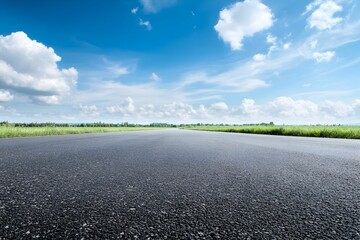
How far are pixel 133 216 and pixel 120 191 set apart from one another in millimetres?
944

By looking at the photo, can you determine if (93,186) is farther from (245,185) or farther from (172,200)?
(245,185)

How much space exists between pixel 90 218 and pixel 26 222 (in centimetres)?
53

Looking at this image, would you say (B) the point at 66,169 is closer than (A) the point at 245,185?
No

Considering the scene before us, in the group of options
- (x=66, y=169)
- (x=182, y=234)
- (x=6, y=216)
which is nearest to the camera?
(x=182, y=234)

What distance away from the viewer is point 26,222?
198 cm

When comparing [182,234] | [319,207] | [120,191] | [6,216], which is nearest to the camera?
[182,234]

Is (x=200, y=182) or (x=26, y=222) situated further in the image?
(x=200, y=182)

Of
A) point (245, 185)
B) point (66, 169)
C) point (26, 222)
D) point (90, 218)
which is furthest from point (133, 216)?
point (66, 169)

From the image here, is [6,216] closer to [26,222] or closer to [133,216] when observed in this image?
[26,222]

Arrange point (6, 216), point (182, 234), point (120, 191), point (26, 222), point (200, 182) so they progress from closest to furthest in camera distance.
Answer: point (182, 234) → point (26, 222) → point (6, 216) → point (120, 191) → point (200, 182)

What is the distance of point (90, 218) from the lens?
207 cm

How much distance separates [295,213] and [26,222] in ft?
8.16

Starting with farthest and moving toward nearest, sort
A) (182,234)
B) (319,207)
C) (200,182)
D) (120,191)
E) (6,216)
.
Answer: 1. (200,182)
2. (120,191)
3. (319,207)
4. (6,216)
5. (182,234)

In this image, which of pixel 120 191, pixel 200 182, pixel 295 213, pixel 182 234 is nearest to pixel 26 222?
pixel 120 191
